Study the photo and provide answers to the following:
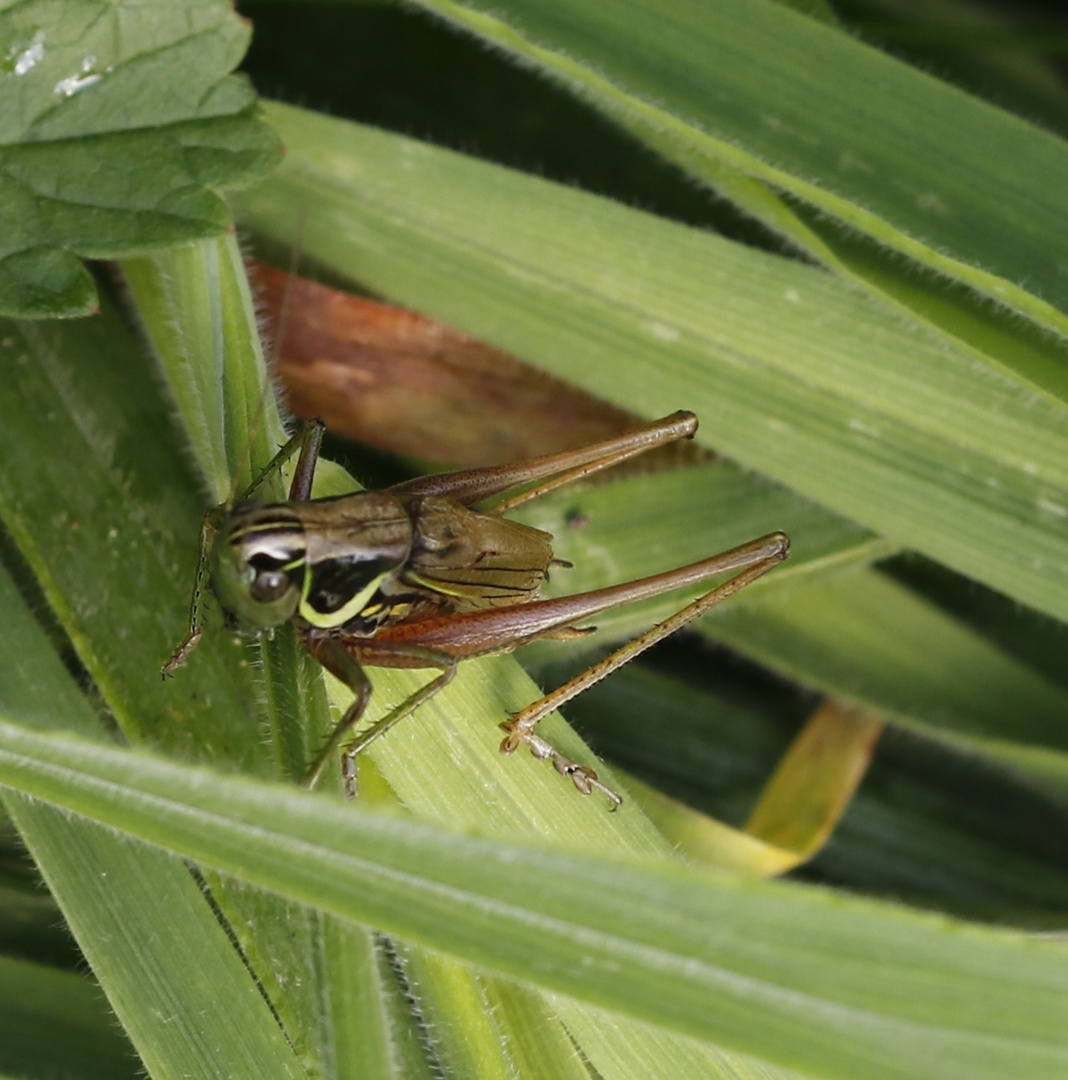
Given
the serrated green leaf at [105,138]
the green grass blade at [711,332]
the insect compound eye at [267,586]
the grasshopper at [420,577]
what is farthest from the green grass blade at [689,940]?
the green grass blade at [711,332]

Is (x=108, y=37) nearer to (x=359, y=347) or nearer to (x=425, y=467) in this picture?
(x=359, y=347)

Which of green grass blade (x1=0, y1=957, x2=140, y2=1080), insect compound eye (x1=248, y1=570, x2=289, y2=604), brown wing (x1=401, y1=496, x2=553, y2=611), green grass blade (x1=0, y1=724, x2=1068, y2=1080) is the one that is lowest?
green grass blade (x1=0, y1=957, x2=140, y2=1080)

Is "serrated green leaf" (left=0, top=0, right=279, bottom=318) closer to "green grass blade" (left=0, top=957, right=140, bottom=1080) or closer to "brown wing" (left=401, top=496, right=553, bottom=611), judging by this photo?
"brown wing" (left=401, top=496, right=553, bottom=611)

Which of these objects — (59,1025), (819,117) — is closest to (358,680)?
(59,1025)

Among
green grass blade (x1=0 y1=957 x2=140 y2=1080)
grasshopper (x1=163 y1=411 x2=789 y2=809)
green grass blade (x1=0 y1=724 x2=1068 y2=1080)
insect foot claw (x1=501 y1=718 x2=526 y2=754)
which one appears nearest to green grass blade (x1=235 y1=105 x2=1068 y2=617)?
grasshopper (x1=163 y1=411 x2=789 y2=809)

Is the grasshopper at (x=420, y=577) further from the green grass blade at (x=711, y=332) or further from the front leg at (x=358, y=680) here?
the green grass blade at (x=711, y=332)

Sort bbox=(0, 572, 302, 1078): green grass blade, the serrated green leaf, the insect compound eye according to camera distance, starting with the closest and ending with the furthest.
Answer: bbox=(0, 572, 302, 1078): green grass blade, the insect compound eye, the serrated green leaf

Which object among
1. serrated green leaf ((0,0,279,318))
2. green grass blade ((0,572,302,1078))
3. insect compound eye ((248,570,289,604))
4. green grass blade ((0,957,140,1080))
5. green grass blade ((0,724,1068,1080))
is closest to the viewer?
green grass blade ((0,724,1068,1080))
